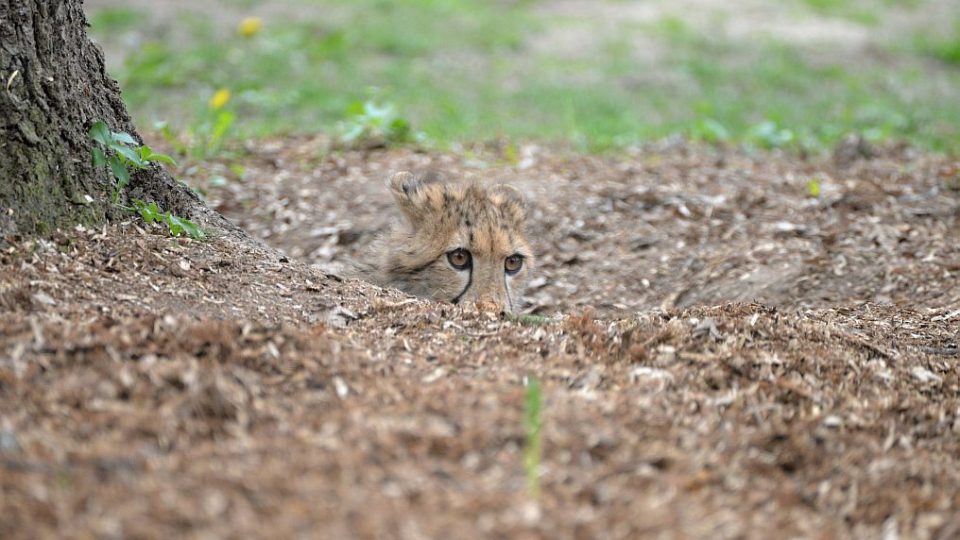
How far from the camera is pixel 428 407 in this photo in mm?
2660

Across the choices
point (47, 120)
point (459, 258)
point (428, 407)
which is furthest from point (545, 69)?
point (428, 407)

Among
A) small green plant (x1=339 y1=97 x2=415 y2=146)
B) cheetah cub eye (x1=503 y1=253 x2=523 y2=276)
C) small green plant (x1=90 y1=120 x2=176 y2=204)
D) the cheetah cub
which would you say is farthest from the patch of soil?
small green plant (x1=339 y1=97 x2=415 y2=146)

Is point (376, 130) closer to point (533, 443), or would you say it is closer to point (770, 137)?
point (770, 137)

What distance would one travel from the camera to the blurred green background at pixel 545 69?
9703 millimetres

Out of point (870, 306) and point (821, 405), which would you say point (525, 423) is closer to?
point (821, 405)

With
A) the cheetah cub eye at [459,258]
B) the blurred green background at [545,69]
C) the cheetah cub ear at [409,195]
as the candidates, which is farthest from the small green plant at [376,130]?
the cheetah cub eye at [459,258]

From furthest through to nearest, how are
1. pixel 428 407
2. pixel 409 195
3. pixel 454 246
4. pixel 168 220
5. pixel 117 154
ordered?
pixel 409 195
pixel 454 246
pixel 168 220
pixel 117 154
pixel 428 407

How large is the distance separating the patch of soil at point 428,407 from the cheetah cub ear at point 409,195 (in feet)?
3.20

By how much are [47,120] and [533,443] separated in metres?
2.36

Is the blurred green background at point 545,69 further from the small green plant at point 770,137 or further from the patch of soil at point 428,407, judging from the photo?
the patch of soil at point 428,407

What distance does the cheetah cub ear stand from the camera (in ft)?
16.8

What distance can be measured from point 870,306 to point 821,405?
1.91 m

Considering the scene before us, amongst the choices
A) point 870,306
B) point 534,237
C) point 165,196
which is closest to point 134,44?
point 534,237

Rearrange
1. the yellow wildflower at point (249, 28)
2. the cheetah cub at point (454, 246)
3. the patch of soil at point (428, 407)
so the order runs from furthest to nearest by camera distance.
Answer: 1. the yellow wildflower at point (249, 28)
2. the cheetah cub at point (454, 246)
3. the patch of soil at point (428, 407)
